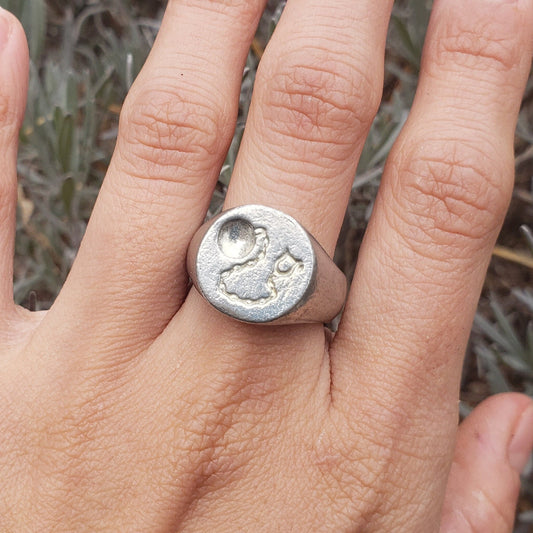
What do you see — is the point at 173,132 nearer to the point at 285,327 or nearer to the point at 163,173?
the point at 163,173

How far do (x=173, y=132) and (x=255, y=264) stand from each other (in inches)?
13.9

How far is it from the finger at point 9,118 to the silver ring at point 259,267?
0.48 meters

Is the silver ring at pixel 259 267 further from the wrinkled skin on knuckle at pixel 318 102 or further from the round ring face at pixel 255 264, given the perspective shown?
the wrinkled skin on knuckle at pixel 318 102

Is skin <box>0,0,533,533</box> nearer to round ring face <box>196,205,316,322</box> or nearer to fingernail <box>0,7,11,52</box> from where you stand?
round ring face <box>196,205,316,322</box>

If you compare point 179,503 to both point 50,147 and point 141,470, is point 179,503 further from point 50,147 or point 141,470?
point 50,147

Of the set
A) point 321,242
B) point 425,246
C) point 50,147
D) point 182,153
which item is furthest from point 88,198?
point 425,246

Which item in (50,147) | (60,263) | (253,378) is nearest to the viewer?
(253,378)

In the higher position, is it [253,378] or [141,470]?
[253,378]

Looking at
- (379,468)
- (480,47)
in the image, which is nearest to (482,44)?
(480,47)

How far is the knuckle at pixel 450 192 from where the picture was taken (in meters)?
1.26

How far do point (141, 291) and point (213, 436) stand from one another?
29 cm

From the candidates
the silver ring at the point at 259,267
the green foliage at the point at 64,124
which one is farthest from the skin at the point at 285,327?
the green foliage at the point at 64,124

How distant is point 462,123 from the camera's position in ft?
4.17

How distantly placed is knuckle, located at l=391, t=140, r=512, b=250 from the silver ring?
0.26 m
